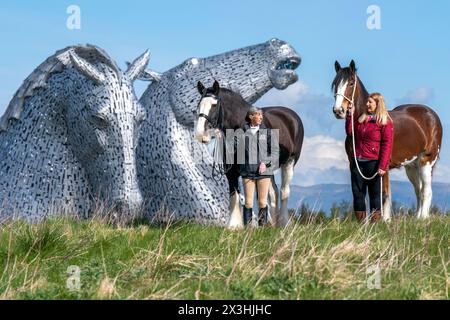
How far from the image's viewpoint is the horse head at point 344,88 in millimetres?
9109

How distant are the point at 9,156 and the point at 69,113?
1212 millimetres

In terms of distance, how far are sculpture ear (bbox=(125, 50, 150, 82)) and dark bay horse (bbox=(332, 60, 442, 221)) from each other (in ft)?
9.61

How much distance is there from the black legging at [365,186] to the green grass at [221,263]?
57 centimetres

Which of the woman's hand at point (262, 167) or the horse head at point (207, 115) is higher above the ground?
the horse head at point (207, 115)

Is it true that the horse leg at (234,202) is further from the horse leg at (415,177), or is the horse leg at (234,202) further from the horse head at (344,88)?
the horse leg at (415,177)

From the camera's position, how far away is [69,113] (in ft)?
34.3

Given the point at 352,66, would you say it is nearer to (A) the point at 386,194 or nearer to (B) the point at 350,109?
(B) the point at 350,109

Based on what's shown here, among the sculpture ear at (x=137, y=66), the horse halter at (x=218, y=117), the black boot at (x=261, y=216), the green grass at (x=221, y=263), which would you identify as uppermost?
the sculpture ear at (x=137, y=66)

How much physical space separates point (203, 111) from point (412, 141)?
151 inches

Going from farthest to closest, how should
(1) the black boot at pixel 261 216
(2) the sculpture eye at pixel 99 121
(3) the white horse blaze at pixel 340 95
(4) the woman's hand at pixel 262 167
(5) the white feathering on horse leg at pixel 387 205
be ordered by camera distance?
(5) the white feathering on horse leg at pixel 387 205 < (2) the sculpture eye at pixel 99 121 < (3) the white horse blaze at pixel 340 95 < (1) the black boot at pixel 261 216 < (4) the woman's hand at pixel 262 167

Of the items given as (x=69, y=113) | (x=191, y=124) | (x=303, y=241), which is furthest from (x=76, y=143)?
(x=303, y=241)

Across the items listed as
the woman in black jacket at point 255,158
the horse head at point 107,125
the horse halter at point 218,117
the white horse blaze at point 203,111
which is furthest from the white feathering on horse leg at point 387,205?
the horse head at point 107,125

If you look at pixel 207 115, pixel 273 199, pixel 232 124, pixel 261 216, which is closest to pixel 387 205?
pixel 273 199
